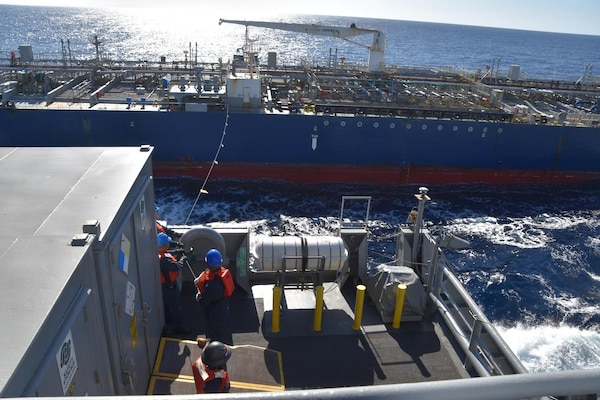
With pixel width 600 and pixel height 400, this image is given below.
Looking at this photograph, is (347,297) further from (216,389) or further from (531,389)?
(531,389)

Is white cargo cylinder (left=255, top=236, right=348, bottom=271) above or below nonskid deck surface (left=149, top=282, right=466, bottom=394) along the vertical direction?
above

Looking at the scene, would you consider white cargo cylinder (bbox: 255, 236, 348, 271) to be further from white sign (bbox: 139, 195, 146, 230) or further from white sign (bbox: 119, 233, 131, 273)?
white sign (bbox: 119, 233, 131, 273)

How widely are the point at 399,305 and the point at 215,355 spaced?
3.62m

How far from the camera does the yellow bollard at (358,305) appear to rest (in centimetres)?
680

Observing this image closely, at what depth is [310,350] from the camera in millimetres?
6703

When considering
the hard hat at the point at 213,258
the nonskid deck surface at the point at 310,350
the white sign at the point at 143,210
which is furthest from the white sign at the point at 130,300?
the nonskid deck surface at the point at 310,350

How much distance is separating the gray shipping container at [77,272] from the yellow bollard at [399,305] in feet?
11.5

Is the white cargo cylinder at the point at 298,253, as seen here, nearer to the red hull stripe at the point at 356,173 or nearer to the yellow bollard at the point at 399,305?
the yellow bollard at the point at 399,305

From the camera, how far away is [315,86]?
28828 mm

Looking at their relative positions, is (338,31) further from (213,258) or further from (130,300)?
(130,300)

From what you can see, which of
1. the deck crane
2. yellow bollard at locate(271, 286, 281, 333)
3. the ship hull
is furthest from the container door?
the deck crane

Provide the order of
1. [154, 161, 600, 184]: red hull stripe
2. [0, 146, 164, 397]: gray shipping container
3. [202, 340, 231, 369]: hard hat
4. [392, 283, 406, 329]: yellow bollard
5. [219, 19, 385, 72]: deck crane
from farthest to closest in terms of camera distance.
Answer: [219, 19, 385, 72]: deck crane < [154, 161, 600, 184]: red hull stripe < [392, 283, 406, 329]: yellow bollard < [202, 340, 231, 369]: hard hat < [0, 146, 164, 397]: gray shipping container

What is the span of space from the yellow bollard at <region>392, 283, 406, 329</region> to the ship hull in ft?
55.2

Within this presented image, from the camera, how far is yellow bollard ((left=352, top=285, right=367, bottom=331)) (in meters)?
6.80
